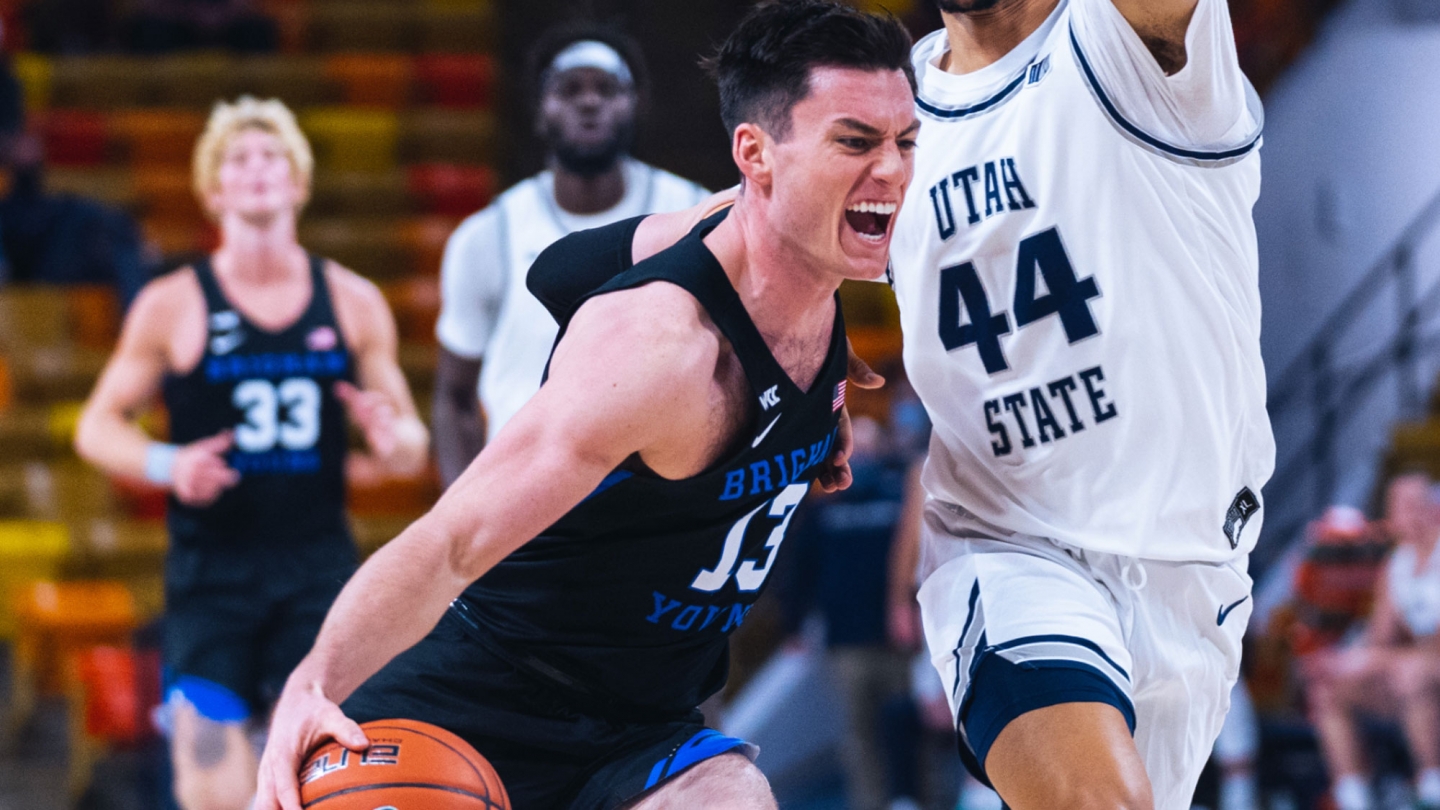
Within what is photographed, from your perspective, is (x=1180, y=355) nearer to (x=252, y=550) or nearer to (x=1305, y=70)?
(x=252, y=550)

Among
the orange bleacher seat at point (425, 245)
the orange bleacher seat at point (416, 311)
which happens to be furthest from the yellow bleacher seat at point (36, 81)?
the orange bleacher seat at point (416, 311)

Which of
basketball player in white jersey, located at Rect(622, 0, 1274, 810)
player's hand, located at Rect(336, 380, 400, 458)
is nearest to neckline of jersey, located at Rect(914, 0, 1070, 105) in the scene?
basketball player in white jersey, located at Rect(622, 0, 1274, 810)

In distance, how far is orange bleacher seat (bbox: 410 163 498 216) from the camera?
11984 mm

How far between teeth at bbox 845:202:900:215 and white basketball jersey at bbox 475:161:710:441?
6.58ft

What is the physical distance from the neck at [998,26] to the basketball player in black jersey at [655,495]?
1.72 ft

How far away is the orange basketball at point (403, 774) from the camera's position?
8.72 ft

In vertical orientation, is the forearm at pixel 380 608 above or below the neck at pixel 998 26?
below

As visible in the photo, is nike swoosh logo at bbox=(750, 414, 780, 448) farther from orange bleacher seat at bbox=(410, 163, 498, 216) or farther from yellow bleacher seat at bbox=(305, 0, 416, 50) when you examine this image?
yellow bleacher seat at bbox=(305, 0, 416, 50)

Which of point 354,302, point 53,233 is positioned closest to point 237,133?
point 354,302

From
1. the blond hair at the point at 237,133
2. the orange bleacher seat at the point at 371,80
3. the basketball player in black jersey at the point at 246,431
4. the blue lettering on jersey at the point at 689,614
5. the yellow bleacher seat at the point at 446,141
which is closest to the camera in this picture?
the blue lettering on jersey at the point at 689,614

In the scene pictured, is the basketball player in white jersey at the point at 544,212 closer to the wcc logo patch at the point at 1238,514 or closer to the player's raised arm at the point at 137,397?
the player's raised arm at the point at 137,397

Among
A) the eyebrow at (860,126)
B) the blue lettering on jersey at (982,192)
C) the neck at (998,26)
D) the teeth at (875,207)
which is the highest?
the neck at (998,26)

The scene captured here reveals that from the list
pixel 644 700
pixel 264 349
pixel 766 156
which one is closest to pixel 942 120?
pixel 766 156

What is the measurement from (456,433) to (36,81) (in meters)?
8.37
